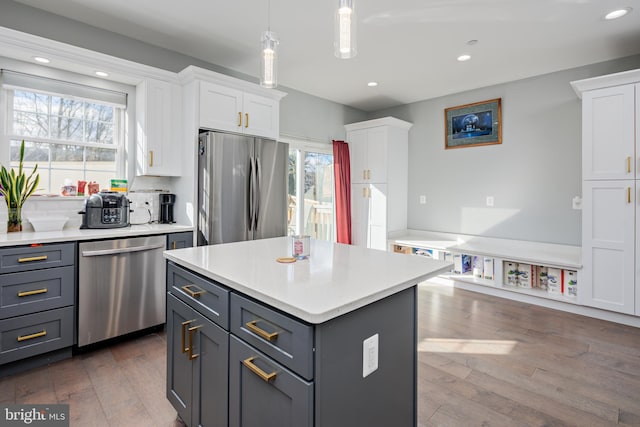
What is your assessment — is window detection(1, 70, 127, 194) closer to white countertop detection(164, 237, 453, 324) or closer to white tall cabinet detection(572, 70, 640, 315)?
white countertop detection(164, 237, 453, 324)

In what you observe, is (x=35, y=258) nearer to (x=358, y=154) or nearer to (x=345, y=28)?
(x=345, y=28)

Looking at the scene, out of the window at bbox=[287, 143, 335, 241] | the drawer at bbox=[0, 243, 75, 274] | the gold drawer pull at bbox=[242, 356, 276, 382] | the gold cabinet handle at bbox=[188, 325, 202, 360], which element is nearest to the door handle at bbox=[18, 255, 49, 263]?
the drawer at bbox=[0, 243, 75, 274]

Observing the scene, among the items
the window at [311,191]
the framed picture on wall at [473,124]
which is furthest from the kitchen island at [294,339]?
the framed picture on wall at [473,124]

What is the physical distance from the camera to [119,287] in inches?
100

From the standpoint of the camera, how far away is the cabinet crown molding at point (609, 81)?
9.31ft

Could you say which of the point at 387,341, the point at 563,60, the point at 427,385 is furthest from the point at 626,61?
the point at 387,341

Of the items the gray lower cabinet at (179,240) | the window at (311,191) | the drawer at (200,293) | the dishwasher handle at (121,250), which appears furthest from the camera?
the window at (311,191)

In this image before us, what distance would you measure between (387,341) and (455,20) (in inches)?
107

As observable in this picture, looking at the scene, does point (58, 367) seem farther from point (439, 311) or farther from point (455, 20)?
point (455, 20)

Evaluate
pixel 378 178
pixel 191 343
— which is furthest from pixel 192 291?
pixel 378 178

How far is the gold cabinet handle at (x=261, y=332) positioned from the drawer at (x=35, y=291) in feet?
6.35

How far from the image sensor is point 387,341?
1232mm

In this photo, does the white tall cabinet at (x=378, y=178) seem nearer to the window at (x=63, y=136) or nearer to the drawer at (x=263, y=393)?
the window at (x=63, y=136)

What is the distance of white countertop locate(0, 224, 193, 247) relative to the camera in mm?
2135
